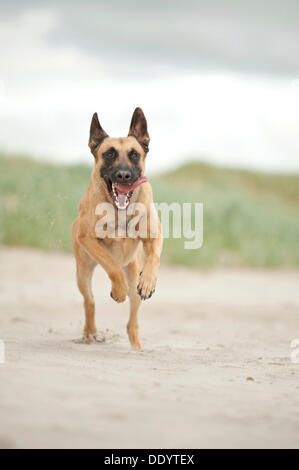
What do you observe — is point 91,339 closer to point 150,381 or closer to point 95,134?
point 95,134

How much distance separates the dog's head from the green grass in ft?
20.9

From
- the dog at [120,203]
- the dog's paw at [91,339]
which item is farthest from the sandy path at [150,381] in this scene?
the dog at [120,203]

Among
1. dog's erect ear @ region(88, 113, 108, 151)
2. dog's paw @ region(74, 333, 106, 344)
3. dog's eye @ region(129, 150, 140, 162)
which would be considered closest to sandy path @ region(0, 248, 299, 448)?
dog's paw @ region(74, 333, 106, 344)

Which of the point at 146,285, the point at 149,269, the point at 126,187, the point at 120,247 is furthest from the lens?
the point at 120,247

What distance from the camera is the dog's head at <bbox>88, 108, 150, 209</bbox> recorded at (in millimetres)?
5992

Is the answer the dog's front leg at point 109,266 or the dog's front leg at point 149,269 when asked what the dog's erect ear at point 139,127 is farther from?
the dog's front leg at point 109,266

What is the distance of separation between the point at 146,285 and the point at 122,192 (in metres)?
0.95

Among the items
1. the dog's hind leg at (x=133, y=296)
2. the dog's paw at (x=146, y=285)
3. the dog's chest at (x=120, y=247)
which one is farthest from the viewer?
the dog's hind leg at (x=133, y=296)

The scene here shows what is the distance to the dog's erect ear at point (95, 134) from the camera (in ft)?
21.2

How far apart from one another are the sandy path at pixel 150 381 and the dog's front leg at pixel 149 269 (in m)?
0.61

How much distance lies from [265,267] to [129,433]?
49.4 ft

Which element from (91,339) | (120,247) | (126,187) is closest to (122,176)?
(126,187)

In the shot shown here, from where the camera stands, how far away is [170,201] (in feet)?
62.0

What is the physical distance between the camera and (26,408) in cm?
353
